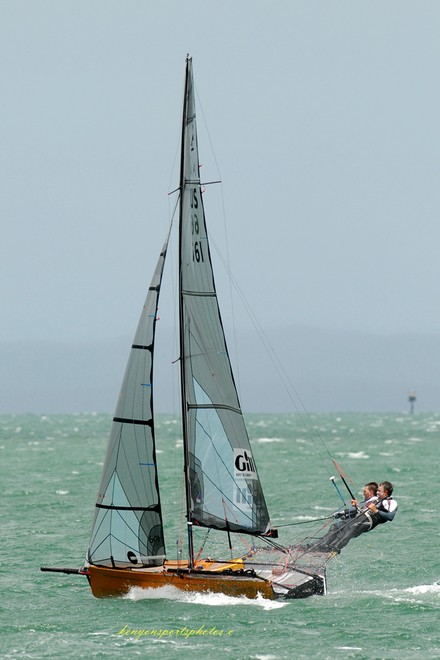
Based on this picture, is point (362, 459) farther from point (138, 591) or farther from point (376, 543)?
point (138, 591)

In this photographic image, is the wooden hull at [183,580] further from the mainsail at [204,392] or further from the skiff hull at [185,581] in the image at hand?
the mainsail at [204,392]

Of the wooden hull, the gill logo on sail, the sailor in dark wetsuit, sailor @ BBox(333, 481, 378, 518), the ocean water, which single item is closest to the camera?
the ocean water

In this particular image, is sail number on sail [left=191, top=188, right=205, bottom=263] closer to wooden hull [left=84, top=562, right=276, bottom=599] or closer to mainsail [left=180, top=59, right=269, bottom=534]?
mainsail [left=180, top=59, right=269, bottom=534]

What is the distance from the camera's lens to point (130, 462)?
2475 centimetres

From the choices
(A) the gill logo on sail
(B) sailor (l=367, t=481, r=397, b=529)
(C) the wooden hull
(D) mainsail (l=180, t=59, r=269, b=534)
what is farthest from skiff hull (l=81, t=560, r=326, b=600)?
(B) sailor (l=367, t=481, r=397, b=529)

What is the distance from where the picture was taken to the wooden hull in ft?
79.6

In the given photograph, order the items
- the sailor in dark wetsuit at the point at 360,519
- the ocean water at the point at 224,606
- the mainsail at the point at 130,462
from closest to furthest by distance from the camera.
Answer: the ocean water at the point at 224,606 → the mainsail at the point at 130,462 → the sailor in dark wetsuit at the point at 360,519

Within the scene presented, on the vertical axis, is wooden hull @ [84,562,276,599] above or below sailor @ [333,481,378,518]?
below

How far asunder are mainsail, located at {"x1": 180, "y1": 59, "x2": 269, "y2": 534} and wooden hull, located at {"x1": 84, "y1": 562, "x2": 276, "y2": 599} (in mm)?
1127

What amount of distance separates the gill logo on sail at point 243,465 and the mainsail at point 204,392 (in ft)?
0.07

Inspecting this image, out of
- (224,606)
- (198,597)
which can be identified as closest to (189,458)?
(198,597)

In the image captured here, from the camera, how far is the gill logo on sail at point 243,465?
83.1ft

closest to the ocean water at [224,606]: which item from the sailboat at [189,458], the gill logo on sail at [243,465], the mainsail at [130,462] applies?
the sailboat at [189,458]

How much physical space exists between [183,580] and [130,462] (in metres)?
2.59
